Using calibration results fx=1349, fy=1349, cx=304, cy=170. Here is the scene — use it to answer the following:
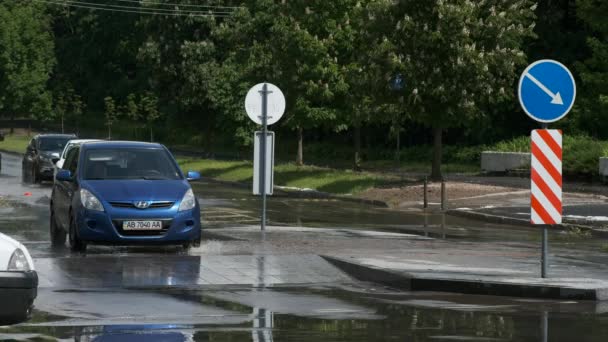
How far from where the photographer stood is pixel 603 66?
5194cm

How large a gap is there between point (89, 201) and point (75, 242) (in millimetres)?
673

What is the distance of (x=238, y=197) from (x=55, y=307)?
2358 centimetres

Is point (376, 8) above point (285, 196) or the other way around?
above

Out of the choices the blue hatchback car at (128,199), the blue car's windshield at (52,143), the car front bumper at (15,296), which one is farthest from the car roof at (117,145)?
the blue car's windshield at (52,143)

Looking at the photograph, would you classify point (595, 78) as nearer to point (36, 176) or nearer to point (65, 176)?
point (36, 176)

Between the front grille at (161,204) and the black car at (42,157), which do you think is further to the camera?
the black car at (42,157)

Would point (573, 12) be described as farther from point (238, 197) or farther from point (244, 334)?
point (244, 334)

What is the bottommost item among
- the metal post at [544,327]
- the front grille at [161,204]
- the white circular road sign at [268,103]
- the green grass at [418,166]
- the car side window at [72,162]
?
the green grass at [418,166]

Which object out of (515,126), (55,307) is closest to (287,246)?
(55,307)

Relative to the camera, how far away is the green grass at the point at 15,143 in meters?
78.7

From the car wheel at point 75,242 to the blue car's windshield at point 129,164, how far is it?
828 mm

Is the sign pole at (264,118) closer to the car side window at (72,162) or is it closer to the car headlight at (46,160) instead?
the car side window at (72,162)

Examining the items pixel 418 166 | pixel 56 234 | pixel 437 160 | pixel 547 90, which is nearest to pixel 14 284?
pixel 547 90

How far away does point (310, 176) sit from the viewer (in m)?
43.5
